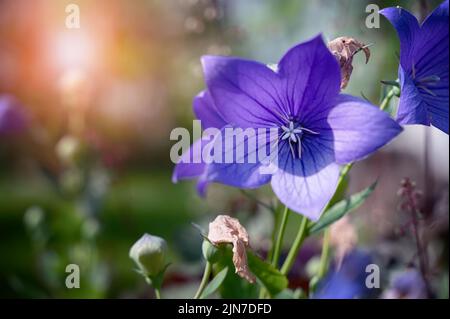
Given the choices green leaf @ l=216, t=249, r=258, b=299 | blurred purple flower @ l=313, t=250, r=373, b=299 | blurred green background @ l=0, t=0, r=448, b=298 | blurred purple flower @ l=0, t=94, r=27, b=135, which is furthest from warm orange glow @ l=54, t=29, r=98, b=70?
green leaf @ l=216, t=249, r=258, b=299

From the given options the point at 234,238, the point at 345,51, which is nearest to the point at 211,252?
the point at 234,238

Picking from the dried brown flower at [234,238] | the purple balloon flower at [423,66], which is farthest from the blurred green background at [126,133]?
the dried brown flower at [234,238]

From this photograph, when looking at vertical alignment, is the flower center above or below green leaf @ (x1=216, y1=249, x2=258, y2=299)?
above

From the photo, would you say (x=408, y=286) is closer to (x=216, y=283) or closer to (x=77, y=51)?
(x=216, y=283)

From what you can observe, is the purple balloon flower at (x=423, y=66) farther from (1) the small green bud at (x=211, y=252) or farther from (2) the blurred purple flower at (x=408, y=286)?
(2) the blurred purple flower at (x=408, y=286)

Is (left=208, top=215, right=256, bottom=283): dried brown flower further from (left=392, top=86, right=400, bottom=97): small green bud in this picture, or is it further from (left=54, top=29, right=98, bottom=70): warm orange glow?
(left=54, top=29, right=98, bottom=70): warm orange glow

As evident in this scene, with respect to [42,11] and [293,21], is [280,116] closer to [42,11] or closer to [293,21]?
[293,21]
